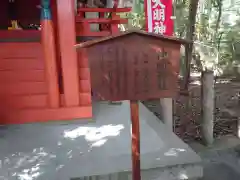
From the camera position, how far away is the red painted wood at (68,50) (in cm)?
378

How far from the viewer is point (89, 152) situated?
302 cm

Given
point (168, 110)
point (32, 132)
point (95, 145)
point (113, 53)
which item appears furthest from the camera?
point (168, 110)

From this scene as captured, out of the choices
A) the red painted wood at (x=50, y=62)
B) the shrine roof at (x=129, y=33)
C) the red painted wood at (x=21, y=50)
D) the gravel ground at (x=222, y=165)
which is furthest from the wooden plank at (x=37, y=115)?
the gravel ground at (x=222, y=165)

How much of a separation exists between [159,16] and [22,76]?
221 centimetres

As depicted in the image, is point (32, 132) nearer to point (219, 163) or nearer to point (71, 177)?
point (71, 177)

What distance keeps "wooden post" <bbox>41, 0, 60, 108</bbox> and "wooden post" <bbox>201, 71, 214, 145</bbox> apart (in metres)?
2.85

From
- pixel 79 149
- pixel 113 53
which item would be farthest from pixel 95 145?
pixel 113 53

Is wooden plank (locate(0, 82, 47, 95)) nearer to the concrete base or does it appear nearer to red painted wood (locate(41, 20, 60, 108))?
red painted wood (locate(41, 20, 60, 108))

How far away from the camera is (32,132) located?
12.0 ft

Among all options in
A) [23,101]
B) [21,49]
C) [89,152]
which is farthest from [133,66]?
[21,49]

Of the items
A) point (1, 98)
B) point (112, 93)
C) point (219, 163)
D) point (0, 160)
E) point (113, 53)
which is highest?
point (113, 53)

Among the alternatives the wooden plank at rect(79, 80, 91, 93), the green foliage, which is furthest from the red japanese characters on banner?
the green foliage

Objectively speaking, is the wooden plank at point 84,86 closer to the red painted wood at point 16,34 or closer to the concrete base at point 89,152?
the concrete base at point 89,152

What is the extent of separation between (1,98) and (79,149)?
161 cm
